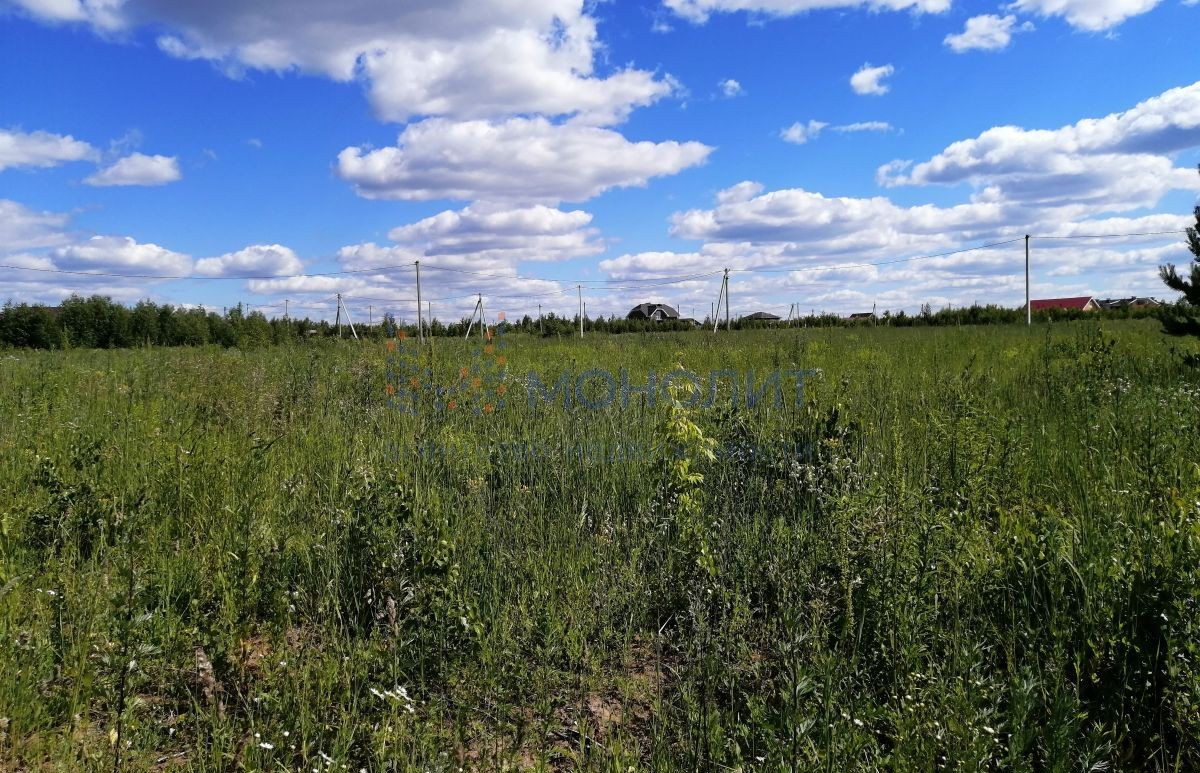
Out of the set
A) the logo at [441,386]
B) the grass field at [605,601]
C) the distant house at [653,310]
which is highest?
the distant house at [653,310]

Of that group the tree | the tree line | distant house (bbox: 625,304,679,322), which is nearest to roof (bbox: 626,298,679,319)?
distant house (bbox: 625,304,679,322)

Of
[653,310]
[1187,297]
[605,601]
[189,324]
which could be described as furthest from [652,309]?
[605,601]

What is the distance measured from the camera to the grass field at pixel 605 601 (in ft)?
6.91

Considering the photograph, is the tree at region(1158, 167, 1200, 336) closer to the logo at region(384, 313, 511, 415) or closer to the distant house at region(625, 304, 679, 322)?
the logo at region(384, 313, 511, 415)

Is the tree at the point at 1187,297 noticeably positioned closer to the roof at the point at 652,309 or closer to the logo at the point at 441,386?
the logo at the point at 441,386

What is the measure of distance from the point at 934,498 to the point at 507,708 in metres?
2.57

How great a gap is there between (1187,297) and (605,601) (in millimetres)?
10352

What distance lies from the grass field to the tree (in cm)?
606

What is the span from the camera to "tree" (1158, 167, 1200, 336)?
919 centimetres

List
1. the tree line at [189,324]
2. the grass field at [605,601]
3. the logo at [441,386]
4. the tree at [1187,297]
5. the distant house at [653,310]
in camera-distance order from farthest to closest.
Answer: the distant house at [653,310]
the tree line at [189,324]
the tree at [1187,297]
the logo at [441,386]
the grass field at [605,601]

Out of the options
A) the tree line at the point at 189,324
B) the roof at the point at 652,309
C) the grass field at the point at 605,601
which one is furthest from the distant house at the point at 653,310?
the grass field at the point at 605,601

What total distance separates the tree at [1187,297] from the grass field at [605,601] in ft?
19.9

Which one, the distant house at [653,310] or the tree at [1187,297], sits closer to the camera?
the tree at [1187,297]

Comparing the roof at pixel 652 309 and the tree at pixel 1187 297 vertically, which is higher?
the roof at pixel 652 309
